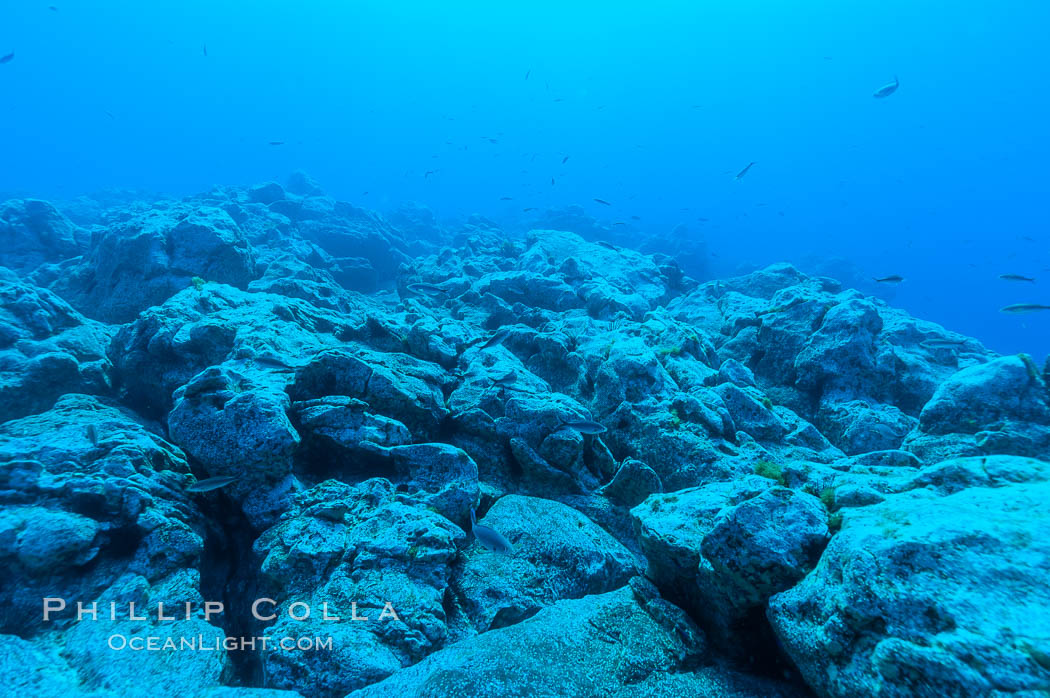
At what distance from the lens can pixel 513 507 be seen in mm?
5902

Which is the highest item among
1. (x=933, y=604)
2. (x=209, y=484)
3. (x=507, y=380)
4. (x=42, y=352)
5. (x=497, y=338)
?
(x=933, y=604)

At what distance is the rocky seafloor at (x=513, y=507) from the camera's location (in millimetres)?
2955

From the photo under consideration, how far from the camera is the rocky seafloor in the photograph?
296 centimetres

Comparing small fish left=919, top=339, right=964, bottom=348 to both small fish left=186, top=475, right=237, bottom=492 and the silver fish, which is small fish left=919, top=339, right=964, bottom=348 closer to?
the silver fish

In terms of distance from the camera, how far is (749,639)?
373 cm

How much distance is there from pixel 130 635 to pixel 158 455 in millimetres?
2262

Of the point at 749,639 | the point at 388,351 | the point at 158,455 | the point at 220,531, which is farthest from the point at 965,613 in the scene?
the point at 388,351

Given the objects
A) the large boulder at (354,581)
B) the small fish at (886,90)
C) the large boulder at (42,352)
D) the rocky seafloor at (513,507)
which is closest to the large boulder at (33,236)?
the rocky seafloor at (513,507)

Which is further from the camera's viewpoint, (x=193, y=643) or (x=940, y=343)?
(x=940, y=343)

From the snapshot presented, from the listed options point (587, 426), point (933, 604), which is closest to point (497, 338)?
point (587, 426)

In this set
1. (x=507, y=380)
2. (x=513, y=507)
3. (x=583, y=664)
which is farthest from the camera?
(x=507, y=380)

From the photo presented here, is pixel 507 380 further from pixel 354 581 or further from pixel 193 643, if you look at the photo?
pixel 193 643

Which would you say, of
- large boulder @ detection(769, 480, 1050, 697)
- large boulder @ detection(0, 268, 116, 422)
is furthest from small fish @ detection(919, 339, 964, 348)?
large boulder @ detection(0, 268, 116, 422)

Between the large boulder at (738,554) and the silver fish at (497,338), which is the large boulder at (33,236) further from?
the large boulder at (738,554)
